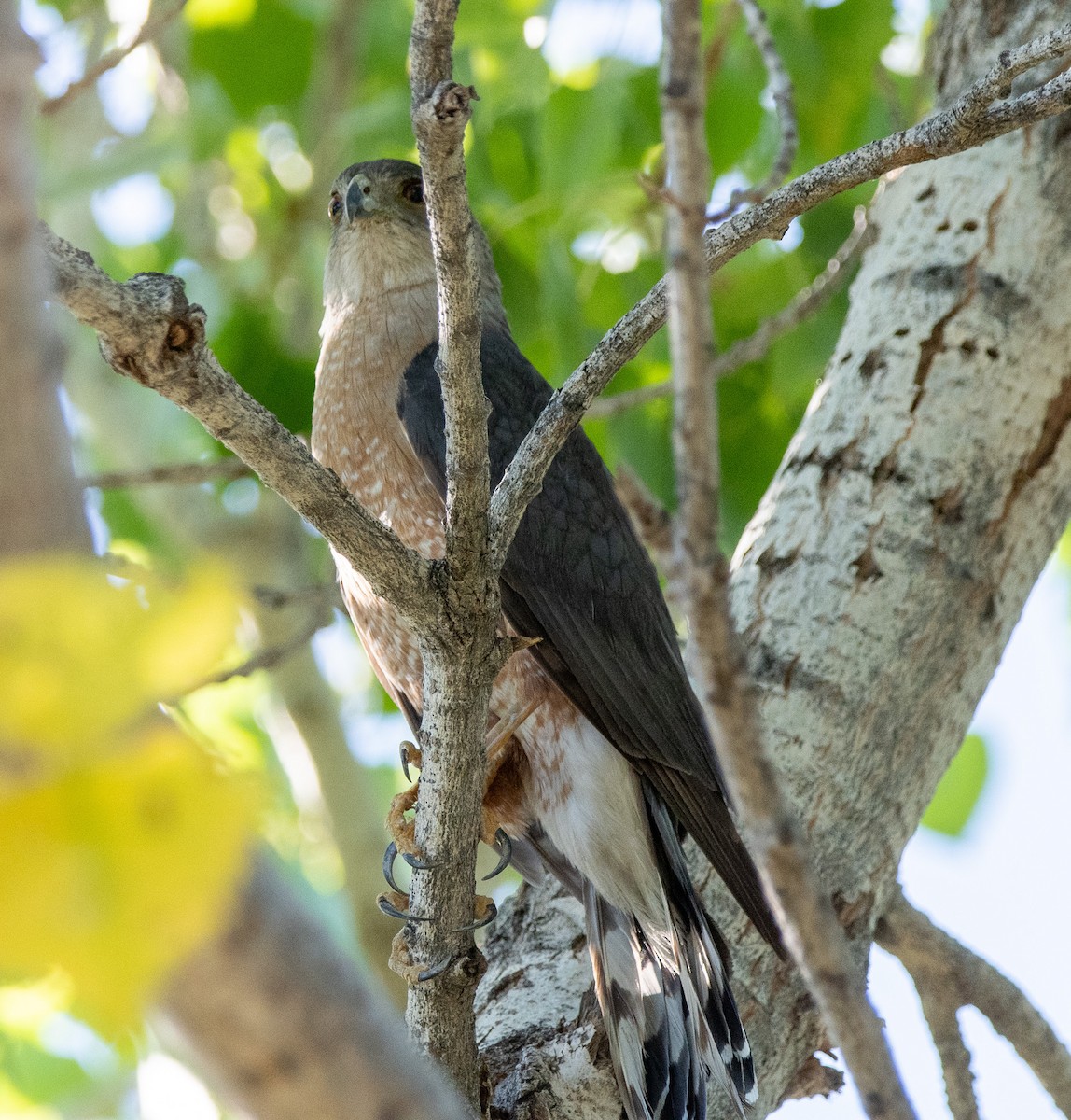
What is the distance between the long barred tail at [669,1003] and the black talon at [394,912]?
17.9 inches

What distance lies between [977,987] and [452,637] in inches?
72.8

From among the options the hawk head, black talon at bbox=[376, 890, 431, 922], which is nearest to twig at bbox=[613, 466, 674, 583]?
the hawk head

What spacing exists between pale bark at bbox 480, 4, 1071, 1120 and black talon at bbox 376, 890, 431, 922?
298 mm

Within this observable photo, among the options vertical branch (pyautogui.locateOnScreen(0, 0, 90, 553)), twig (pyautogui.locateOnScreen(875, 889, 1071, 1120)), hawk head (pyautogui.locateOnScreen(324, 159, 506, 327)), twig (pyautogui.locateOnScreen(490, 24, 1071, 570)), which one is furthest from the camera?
hawk head (pyautogui.locateOnScreen(324, 159, 506, 327))

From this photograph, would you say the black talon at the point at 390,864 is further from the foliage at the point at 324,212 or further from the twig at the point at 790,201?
the twig at the point at 790,201

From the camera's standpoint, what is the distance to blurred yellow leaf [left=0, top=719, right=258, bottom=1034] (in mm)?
631

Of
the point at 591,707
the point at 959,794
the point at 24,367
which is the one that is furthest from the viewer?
the point at 959,794

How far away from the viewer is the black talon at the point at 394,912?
2.36 metres

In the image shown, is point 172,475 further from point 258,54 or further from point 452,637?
point 258,54

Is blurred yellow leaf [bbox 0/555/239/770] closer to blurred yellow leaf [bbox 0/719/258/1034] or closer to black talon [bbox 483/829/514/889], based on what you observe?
blurred yellow leaf [bbox 0/719/258/1034]

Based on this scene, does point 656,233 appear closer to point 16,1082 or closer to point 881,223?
point 881,223

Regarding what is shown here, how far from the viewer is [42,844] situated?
0.65 meters

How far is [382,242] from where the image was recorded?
3.82 metres

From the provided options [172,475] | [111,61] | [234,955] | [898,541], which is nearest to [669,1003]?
[898,541]
